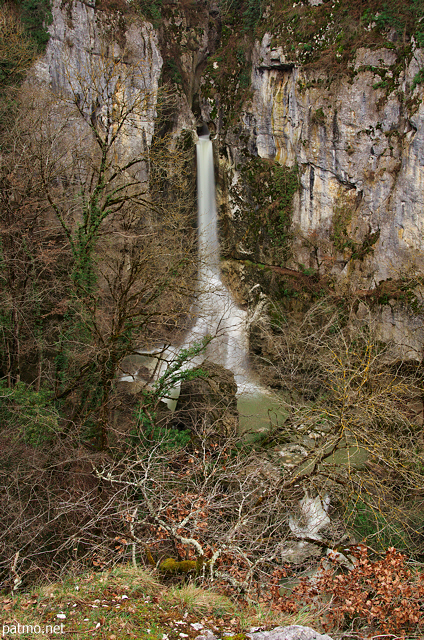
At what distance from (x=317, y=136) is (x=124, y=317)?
42.6 feet

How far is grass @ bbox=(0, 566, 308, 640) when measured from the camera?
3494 millimetres

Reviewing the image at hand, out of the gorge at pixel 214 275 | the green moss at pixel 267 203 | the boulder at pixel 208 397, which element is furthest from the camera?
the green moss at pixel 267 203

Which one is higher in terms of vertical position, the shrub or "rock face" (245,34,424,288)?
"rock face" (245,34,424,288)

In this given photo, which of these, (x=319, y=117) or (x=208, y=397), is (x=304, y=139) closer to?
(x=319, y=117)

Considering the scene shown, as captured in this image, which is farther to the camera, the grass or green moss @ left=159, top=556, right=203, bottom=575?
green moss @ left=159, top=556, right=203, bottom=575

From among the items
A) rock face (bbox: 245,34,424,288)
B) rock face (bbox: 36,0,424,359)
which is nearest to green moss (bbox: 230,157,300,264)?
rock face (bbox: 36,0,424,359)

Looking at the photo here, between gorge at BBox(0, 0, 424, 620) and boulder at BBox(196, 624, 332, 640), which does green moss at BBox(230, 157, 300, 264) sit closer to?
gorge at BBox(0, 0, 424, 620)

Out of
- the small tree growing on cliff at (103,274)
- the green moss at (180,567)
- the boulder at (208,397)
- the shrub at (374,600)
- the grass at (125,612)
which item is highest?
the small tree growing on cliff at (103,274)
